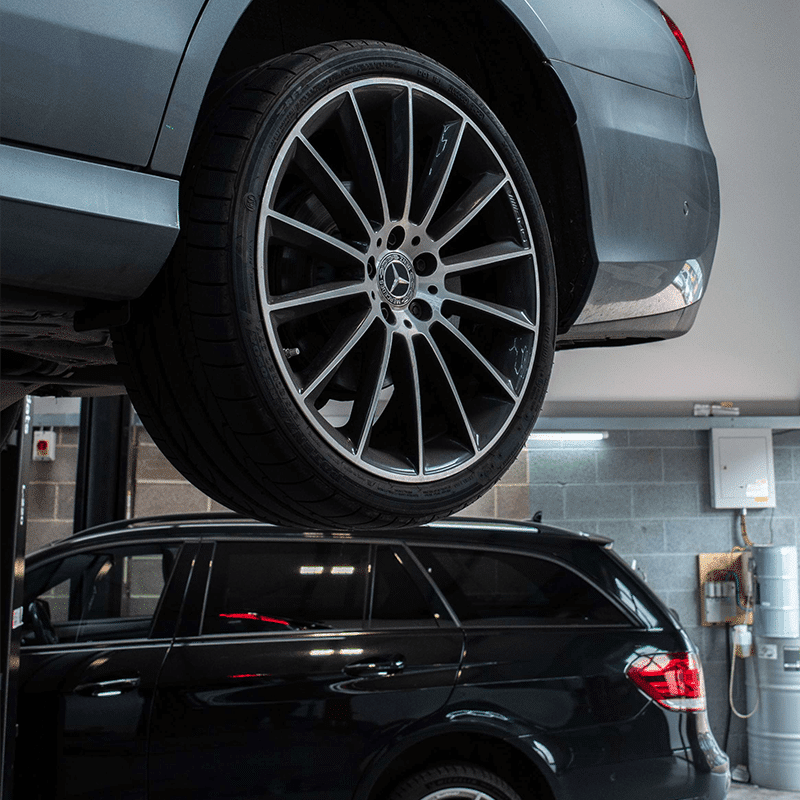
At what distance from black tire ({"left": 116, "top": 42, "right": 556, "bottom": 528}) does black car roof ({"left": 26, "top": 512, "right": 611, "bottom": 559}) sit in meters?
1.83

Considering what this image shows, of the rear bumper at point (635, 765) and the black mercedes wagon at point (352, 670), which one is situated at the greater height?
the black mercedes wagon at point (352, 670)

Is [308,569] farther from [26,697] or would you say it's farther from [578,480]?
[578,480]

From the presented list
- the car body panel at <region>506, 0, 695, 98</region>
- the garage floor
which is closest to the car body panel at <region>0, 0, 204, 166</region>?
the car body panel at <region>506, 0, 695, 98</region>

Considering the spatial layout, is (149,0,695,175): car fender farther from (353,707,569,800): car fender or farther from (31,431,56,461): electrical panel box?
(31,431,56,461): electrical panel box

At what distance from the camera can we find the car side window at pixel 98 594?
3.06m

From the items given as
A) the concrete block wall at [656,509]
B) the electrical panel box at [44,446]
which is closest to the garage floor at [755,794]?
the concrete block wall at [656,509]

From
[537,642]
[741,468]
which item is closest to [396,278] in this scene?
[537,642]

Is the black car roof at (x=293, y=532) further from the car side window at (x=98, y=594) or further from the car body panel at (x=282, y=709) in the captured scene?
the car body panel at (x=282, y=709)

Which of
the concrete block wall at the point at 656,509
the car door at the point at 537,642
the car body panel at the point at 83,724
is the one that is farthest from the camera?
the concrete block wall at the point at 656,509

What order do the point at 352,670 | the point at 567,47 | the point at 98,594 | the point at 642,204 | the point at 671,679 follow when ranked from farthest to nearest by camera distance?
the point at 671,679
the point at 98,594
the point at 352,670
the point at 642,204
the point at 567,47

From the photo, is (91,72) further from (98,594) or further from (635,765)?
(635,765)

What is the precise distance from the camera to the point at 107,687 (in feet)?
9.51

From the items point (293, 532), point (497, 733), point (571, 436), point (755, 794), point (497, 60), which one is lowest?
point (755, 794)

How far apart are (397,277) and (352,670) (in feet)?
6.82
